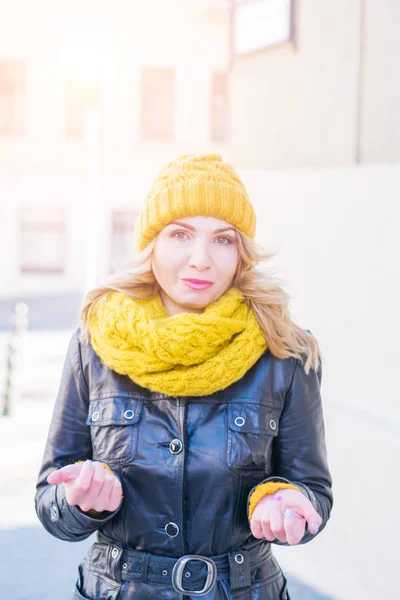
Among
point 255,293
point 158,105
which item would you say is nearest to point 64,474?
point 255,293

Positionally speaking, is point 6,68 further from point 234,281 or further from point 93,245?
point 234,281

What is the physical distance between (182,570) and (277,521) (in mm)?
304

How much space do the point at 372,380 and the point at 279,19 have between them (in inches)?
91.6

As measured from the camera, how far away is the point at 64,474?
1.64 meters

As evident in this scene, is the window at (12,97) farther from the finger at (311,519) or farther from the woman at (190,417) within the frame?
the finger at (311,519)

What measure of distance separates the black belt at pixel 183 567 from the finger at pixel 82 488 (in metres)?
0.25

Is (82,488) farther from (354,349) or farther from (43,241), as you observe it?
(43,241)

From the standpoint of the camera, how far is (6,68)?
2131 centimetres

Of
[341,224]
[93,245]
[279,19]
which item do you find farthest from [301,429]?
[93,245]

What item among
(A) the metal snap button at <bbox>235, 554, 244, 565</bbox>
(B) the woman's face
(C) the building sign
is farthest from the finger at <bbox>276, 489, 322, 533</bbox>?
(C) the building sign

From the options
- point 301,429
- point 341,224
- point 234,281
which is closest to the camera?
point 301,429

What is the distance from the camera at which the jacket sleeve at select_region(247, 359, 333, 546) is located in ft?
6.21

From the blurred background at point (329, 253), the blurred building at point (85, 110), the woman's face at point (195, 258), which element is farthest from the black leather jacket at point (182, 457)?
the blurred building at point (85, 110)

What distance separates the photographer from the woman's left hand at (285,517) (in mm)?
1606
